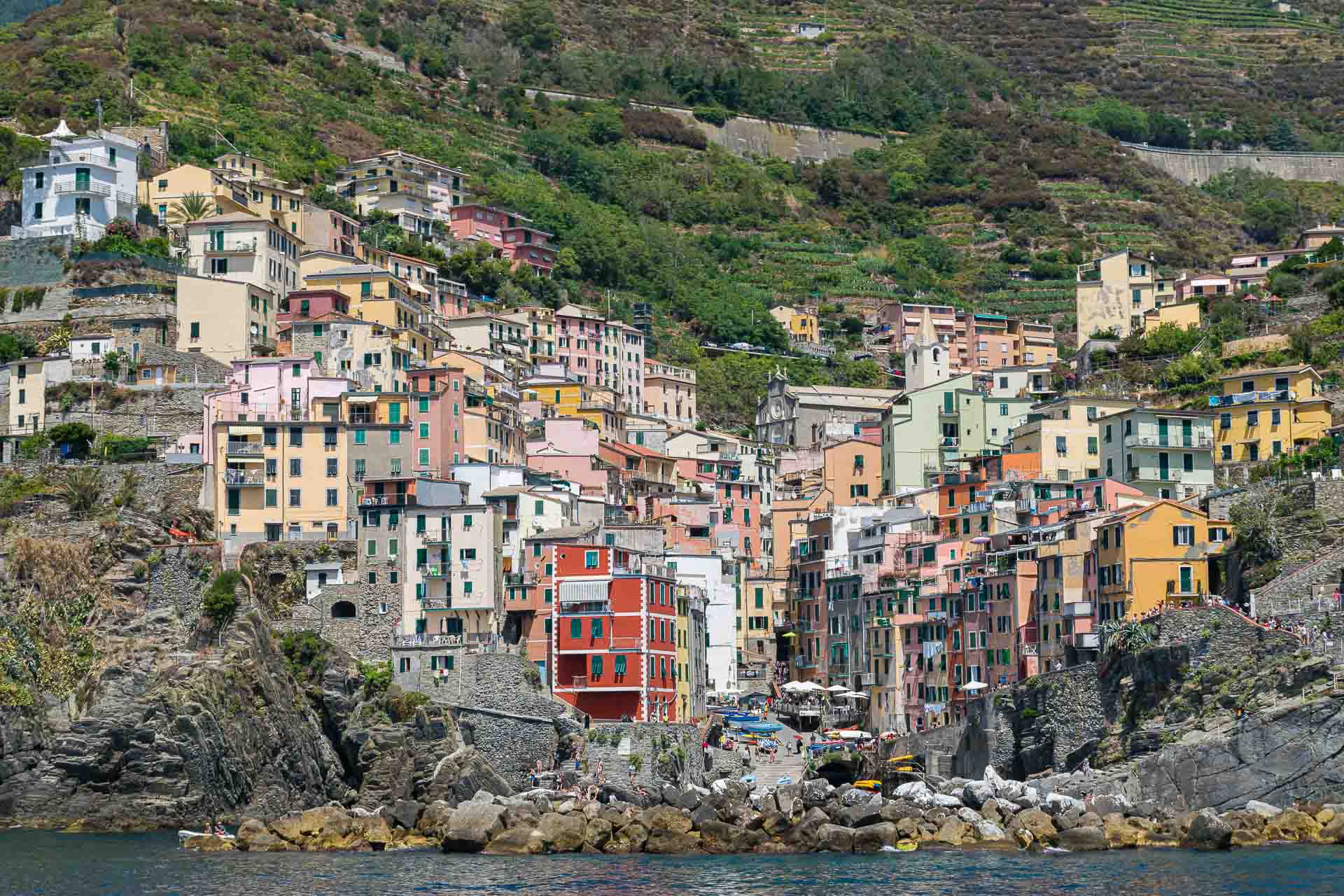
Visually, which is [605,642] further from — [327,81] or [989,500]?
[327,81]

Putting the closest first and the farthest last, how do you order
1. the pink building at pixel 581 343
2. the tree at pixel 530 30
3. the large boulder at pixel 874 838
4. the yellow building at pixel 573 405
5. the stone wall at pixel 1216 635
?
the large boulder at pixel 874 838, the stone wall at pixel 1216 635, the yellow building at pixel 573 405, the pink building at pixel 581 343, the tree at pixel 530 30

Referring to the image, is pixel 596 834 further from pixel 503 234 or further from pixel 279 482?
pixel 503 234

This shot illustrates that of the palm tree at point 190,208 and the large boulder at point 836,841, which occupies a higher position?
the palm tree at point 190,208

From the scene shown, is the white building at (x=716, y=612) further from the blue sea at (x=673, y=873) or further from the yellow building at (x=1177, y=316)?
the yellow building at (x=1177, y=316)

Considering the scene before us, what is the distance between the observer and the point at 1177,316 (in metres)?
121

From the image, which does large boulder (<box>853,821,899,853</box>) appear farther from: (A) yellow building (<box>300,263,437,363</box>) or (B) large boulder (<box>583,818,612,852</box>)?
(A) yellow building (<box>300,263,437,363</box>)

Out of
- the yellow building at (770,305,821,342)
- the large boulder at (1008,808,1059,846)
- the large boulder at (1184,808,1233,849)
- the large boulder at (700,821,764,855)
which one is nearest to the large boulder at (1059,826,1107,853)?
the large boulder at (1008,808,1059,846)

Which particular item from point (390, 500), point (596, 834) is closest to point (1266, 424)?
point (390, 500)

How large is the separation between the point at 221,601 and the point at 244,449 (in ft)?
31.6

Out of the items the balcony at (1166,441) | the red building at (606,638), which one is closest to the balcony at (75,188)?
the red building at (606,638)

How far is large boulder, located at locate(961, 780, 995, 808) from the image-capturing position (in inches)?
2884

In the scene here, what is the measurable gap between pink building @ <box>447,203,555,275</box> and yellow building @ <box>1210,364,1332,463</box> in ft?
177

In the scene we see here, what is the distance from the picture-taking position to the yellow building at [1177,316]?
119875 millimetres

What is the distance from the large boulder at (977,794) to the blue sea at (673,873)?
3741 mm
